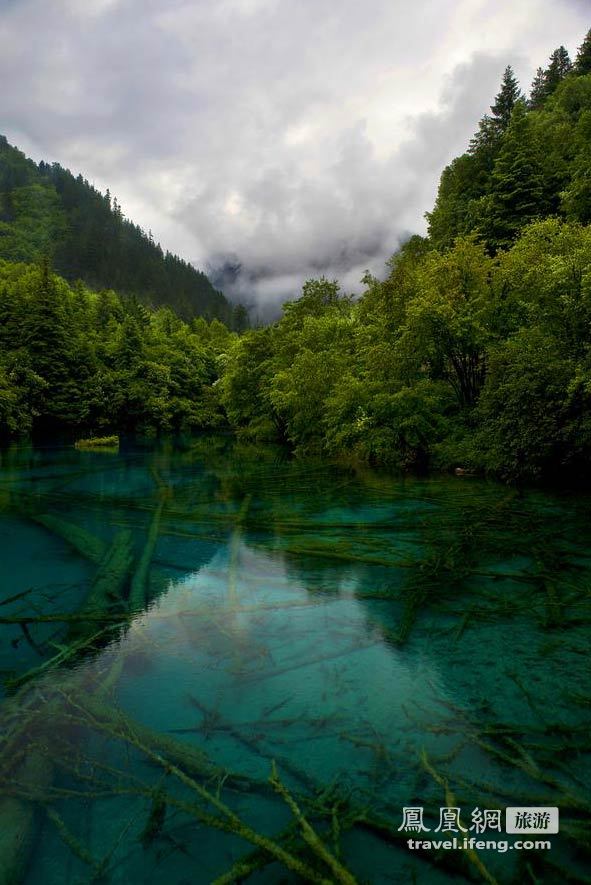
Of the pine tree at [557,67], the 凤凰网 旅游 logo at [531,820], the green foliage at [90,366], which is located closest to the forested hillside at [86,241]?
the green foliage at [90,366]

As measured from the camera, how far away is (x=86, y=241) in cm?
14100

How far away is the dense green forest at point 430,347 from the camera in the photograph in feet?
49.4

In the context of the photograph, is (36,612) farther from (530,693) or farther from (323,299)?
(323,299)

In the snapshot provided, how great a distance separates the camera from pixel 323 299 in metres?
35.8

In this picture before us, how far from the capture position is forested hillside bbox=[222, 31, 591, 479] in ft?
46.9

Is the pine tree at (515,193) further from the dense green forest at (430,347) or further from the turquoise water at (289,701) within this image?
the turquoise water at (289,701)

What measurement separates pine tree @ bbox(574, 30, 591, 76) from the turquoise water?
70.2m

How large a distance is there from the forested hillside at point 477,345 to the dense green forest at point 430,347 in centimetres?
8

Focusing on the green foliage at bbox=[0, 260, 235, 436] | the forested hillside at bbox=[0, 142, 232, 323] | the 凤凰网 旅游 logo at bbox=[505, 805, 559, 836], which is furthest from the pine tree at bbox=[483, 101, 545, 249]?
the forested hillside at bbox=[0, 142, 232, 323]

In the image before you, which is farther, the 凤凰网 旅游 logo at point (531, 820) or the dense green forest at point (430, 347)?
the dense green forest at point (430, 347)

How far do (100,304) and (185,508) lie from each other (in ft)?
192

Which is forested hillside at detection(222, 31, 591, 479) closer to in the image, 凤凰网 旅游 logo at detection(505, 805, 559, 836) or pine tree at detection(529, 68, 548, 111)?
凤凰网 旅游 logo at detection(505, 805, 559, 836)

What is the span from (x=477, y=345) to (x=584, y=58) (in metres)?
61.8

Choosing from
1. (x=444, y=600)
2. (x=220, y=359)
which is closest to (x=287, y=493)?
(x=444, y=600)
